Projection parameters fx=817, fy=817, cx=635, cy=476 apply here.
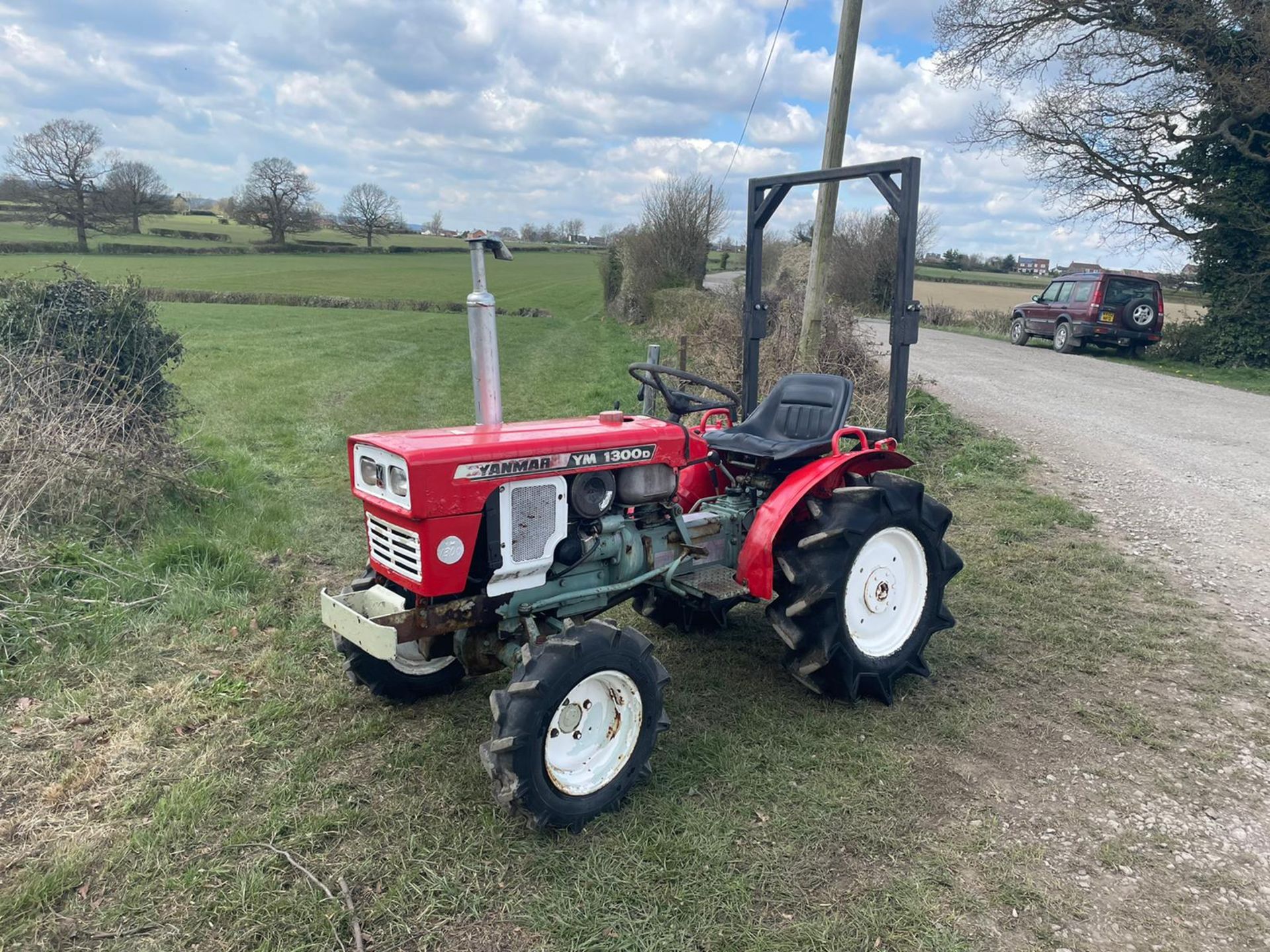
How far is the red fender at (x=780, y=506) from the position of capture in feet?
11.1

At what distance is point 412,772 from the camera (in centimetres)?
300

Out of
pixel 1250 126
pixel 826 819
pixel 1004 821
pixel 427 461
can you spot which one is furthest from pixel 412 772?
pixel 1250 126

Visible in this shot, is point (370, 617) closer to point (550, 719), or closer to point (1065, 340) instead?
point (550, 719)

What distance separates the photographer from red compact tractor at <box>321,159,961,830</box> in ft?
8.95

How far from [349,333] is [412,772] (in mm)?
16901

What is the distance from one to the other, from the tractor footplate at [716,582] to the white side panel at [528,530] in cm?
74

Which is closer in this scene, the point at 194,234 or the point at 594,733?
the point at 594,733

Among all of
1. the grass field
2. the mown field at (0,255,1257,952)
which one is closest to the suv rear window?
the mown field at (0,255,1257,952)

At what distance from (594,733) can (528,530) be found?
754 mm

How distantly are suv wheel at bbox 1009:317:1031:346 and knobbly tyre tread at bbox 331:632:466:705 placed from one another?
1781 centimetres

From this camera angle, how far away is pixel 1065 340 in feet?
53.5

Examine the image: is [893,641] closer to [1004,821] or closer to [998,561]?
[1004,821]

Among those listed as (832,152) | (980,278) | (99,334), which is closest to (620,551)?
(99,334)

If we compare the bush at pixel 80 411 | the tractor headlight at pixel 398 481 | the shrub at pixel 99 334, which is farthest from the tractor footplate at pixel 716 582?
the shrub at pixel 99 334
